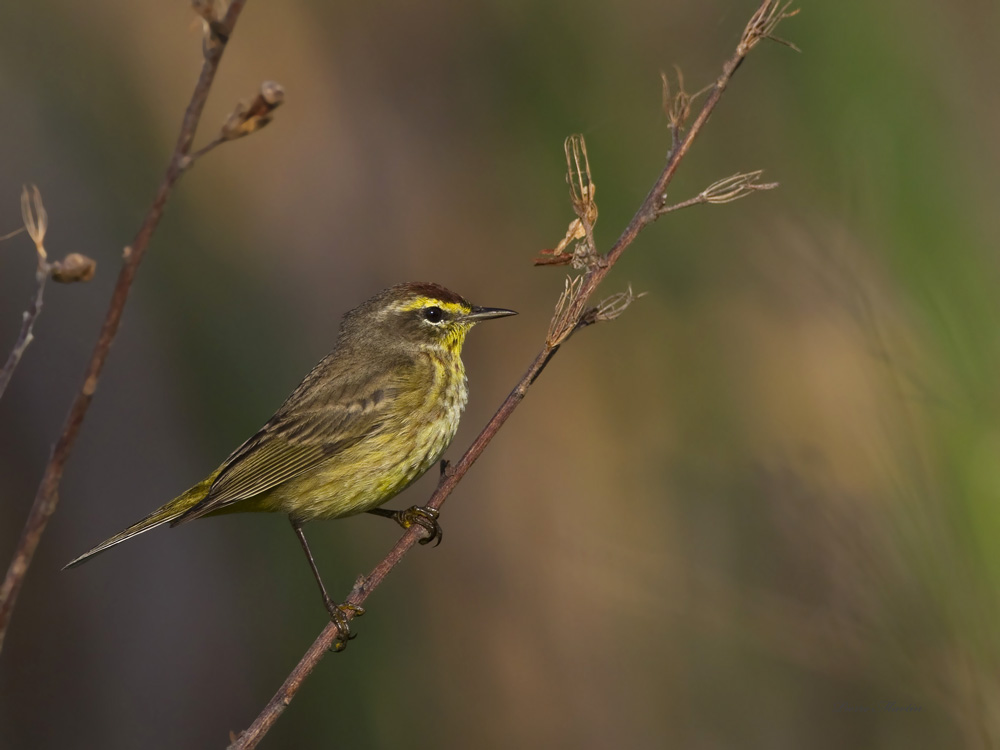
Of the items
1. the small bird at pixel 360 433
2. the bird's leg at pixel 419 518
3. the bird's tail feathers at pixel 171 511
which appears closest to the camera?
the bird's leg at pixel 419 518

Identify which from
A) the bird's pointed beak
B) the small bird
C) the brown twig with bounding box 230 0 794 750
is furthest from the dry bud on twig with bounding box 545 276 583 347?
the bird's pointed beak

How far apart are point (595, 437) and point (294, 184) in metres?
2.47

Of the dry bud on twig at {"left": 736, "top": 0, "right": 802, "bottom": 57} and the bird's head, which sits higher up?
the dry bud on twig at {"left": 736, "top": 0, "right": 802, "bottom": 57}

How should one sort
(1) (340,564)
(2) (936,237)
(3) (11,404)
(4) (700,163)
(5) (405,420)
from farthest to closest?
(3) (11,404) < (1) (340,564) < (4) (700,163) < (5) (405,420) < (2) (936,237)

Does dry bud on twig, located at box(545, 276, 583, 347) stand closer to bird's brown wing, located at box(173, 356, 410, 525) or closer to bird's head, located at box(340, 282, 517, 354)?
bird's brown wing, located at box(173, 356, 410, 525)

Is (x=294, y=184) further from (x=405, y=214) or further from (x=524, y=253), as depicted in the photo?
(x=524, y=253)

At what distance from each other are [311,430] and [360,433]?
18 centimetres

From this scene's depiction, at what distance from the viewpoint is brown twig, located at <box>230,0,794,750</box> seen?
178 centimetres

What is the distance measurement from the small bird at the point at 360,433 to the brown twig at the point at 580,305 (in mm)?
954

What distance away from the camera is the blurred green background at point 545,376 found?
118 inches

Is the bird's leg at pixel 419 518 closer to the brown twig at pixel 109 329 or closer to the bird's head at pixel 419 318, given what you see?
the bird's head at pixel 419 318

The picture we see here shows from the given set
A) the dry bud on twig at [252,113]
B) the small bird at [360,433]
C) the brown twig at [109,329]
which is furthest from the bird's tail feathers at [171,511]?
the dry bud on twig at [252,113]

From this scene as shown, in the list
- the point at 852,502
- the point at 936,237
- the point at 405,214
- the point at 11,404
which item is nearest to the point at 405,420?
the point at 852,502

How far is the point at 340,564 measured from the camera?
4.78 meters
